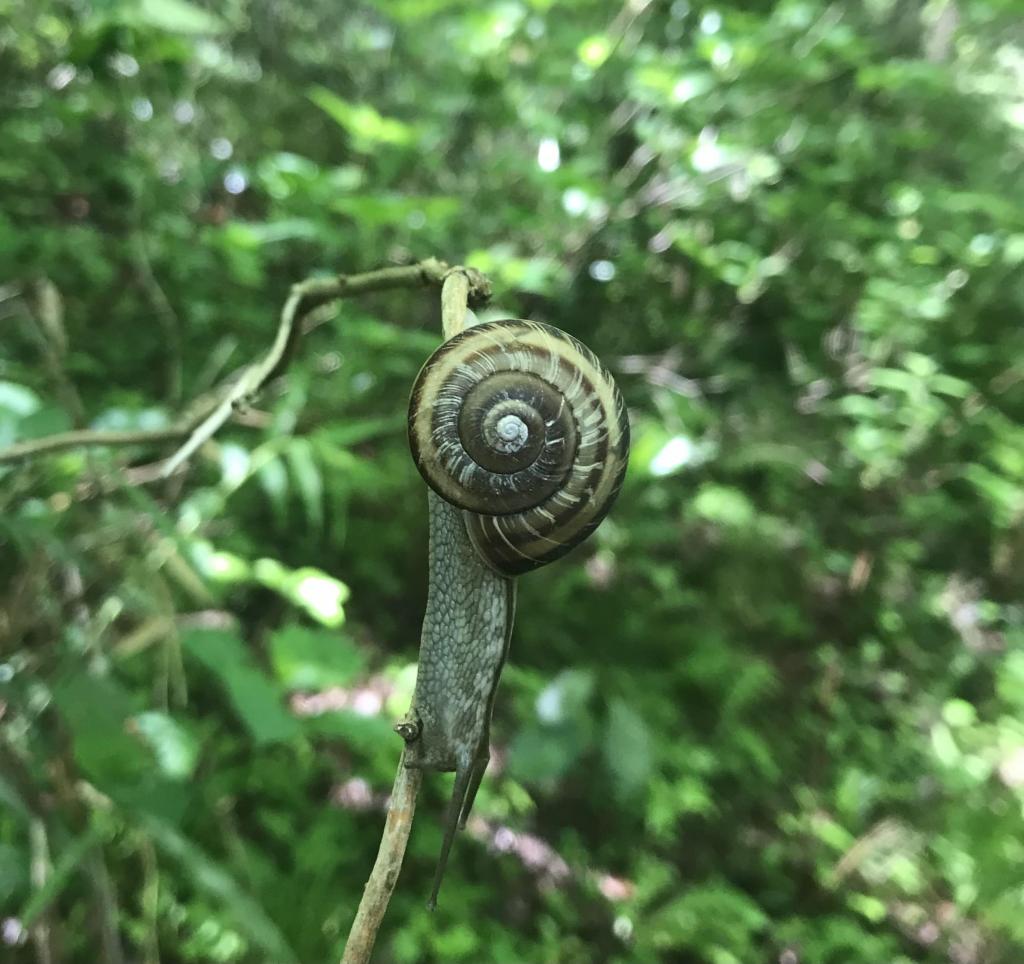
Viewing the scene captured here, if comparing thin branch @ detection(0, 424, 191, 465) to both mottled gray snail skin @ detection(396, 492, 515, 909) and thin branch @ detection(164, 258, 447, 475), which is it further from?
mottled gray snail skin @ detection(396, 492, 515, 909)

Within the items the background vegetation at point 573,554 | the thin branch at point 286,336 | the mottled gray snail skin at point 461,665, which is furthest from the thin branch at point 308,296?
the background vegetation at point 573,554

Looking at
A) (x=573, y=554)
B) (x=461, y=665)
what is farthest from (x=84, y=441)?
(x=573, y=554)

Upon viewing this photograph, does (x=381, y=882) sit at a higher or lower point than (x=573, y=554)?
higher

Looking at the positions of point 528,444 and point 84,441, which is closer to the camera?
point 528,444

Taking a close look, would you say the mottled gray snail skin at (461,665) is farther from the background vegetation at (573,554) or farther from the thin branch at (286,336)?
the background vegetation at (573,554)

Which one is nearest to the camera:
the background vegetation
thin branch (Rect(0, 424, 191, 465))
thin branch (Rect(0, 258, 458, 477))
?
thin branch (Rect(0, 258, 458, 477))

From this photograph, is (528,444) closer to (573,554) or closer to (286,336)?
(286,336)

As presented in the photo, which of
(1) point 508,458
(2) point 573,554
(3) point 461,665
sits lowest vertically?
(2) point 573,554

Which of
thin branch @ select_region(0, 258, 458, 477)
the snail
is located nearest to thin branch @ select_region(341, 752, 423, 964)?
the snail

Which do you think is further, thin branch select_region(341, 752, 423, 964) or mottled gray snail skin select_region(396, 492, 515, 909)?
mottled gray snail skin select_region(396, 492, 515, 909)
